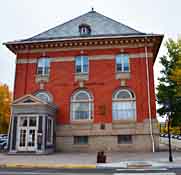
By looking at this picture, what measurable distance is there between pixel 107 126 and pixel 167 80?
30.1ft

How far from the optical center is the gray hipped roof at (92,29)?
27094 millimetres

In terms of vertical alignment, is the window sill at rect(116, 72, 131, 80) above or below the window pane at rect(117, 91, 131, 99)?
above

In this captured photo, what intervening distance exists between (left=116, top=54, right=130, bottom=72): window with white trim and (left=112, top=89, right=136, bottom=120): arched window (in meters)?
2.24

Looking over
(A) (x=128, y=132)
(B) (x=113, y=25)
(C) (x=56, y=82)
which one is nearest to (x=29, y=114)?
(C) (x=56, y=82)

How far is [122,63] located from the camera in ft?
85.1

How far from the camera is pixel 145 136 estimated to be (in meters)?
23.6

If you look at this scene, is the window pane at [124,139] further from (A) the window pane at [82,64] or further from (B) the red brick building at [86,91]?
(A) the window pane at [82,64]

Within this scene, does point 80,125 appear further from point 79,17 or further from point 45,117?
point 79,17

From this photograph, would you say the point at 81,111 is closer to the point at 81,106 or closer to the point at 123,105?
the point at 81,106

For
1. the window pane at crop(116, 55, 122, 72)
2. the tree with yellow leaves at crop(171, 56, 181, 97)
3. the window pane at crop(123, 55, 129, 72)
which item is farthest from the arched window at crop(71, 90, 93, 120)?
the tree with yellow leaves at crop(171, 56, 181, 97)

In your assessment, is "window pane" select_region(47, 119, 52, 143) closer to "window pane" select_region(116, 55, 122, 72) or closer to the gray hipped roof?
"window pane" select_region(116, 55, 122, 72)

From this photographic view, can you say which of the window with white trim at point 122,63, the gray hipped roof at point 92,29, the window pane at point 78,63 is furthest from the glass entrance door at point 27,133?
the window with white trim at point 122,63

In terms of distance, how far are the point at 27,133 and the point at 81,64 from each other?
9115 mm

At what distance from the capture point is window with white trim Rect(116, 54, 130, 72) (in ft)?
84.6
